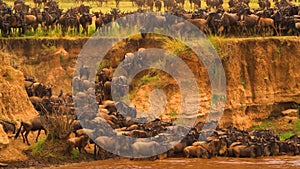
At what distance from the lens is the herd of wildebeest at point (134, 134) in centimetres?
2536

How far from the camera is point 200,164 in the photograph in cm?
2509

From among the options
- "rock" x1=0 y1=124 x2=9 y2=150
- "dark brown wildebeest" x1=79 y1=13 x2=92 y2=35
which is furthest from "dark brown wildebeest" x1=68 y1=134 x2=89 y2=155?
"dark brown wildebeest" x1=79 y1=13 x2=92 y2=35

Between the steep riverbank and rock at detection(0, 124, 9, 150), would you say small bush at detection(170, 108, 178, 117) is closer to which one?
the steep riverbank

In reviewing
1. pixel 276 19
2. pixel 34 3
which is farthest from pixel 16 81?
pixel 34 3

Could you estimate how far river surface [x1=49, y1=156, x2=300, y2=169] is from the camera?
2453 cm

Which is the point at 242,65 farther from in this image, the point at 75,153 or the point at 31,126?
the point at 31,126

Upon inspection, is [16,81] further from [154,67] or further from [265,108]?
[265,108]

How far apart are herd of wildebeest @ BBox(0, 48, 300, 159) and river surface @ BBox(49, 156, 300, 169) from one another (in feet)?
1.03

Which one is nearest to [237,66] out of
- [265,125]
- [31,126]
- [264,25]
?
[264,25]

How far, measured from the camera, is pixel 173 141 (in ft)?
85.9

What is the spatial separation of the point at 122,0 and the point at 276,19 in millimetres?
17477

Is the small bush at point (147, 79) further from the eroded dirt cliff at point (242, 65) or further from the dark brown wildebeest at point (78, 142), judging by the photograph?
the dark brown wildebeest at point (78, 142)

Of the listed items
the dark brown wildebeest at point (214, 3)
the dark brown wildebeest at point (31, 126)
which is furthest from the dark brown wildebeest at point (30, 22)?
the dark brown wildebeest at point (214, 3)

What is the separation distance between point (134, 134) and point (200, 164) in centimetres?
210
